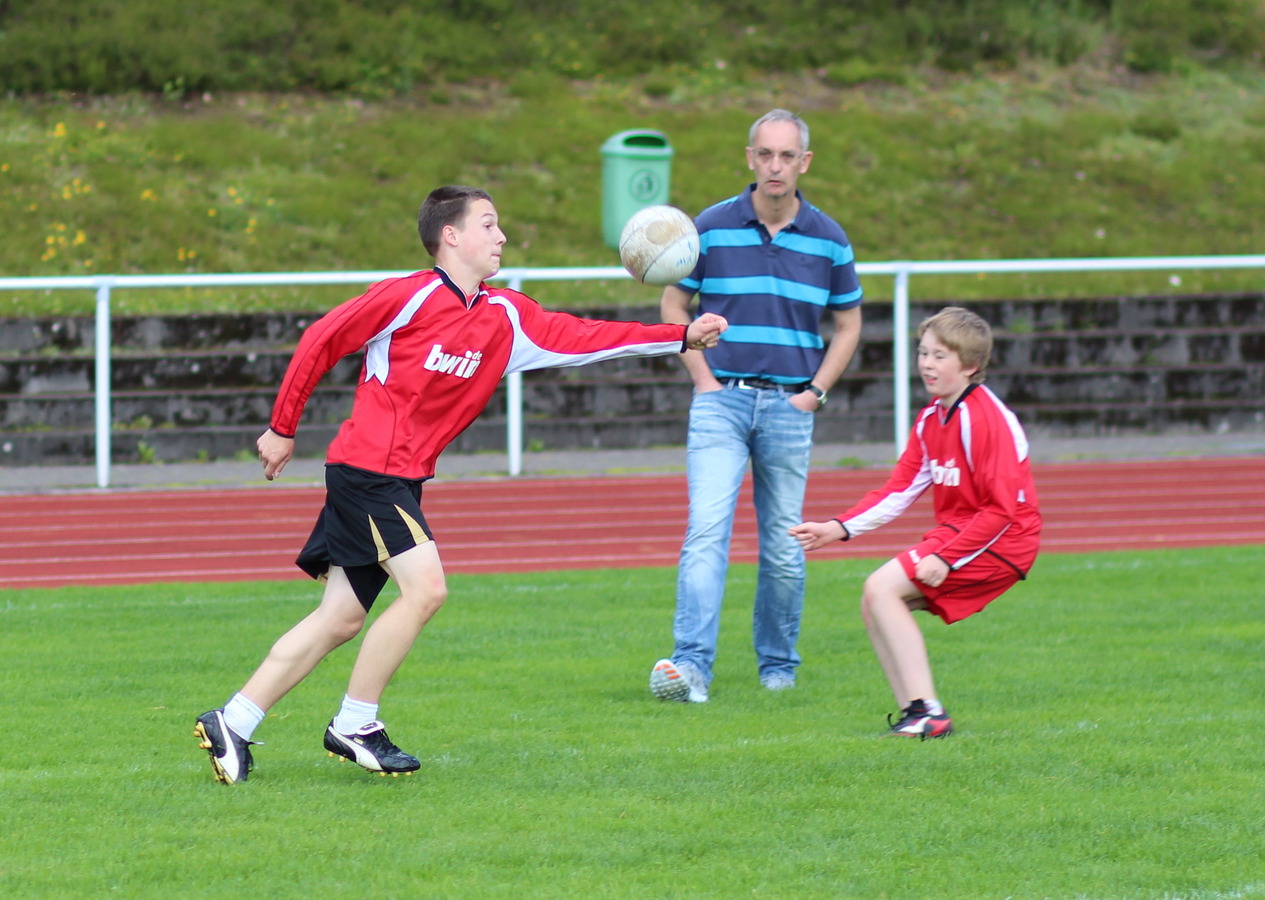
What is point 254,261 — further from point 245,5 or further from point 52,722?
point 52,722

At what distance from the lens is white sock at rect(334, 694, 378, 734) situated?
4.75 metres

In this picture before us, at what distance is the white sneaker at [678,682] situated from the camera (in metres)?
5.94

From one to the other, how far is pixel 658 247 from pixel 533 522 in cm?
513

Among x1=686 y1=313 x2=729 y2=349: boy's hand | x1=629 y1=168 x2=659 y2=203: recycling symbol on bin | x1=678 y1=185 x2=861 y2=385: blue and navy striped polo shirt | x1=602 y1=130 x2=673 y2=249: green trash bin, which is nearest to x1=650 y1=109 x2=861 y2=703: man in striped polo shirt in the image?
x1=678 y1=185 x2=861 y2=385: blue and navy striped polo shirt

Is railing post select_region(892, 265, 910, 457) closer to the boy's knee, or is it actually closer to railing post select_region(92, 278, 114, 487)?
railing post select_region(92, 278, 114, 487)

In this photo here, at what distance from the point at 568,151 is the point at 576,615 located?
12.0 m

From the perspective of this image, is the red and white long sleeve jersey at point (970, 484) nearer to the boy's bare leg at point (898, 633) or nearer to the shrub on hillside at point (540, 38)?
the boy's bare leg at point (898, 633)

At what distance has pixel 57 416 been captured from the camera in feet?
43.9


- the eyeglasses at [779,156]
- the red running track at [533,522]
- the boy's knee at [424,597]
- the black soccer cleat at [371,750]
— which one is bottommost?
the red running track at [533,522]

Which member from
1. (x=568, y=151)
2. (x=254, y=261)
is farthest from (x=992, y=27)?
(x=254, y=261)

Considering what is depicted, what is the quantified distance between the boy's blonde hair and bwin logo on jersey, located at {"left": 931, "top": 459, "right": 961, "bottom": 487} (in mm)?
303

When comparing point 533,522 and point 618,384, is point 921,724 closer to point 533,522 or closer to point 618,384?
point 533,522

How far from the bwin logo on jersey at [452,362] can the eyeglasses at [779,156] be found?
1.66m

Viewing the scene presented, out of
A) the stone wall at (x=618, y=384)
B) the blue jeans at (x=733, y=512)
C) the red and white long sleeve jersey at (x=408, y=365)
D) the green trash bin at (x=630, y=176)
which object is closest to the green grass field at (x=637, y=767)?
the blue jeans at (x=733, y=512)
